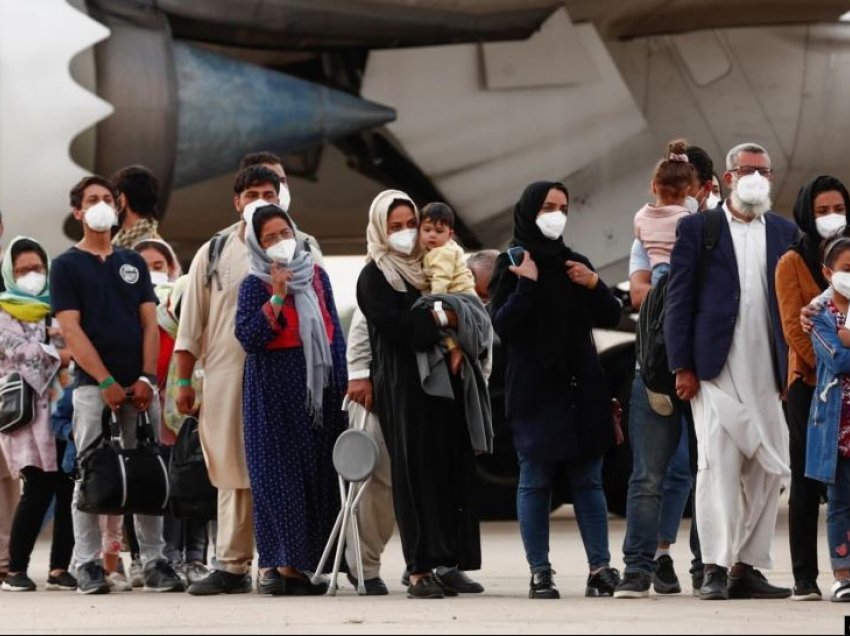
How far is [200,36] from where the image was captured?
1273cm

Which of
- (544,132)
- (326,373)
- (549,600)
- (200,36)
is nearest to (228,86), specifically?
(200,36)

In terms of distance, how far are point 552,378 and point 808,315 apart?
1.01m

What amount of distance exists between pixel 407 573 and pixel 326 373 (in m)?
0.85

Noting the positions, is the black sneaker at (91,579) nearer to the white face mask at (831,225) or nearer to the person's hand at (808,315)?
the person's hand at (808,315)

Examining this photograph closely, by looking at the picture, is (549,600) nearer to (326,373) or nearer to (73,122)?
(326,373)

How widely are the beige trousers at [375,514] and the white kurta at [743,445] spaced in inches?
51.1

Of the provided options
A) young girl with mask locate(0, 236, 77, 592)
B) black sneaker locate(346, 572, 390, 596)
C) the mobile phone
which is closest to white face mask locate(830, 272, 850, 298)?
the mobile phone

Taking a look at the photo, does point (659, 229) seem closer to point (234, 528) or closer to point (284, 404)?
point (284, 404)

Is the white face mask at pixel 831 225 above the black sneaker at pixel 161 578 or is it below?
above

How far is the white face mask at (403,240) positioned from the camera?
25.8 feet

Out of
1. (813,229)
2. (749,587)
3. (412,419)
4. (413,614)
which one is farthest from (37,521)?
(813,229)

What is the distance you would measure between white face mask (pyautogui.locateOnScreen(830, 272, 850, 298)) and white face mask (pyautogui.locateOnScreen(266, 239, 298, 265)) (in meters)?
2.04

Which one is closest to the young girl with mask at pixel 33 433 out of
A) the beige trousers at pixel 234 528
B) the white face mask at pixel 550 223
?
the beige trousers at pixel 234 528

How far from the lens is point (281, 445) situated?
25.6ft
